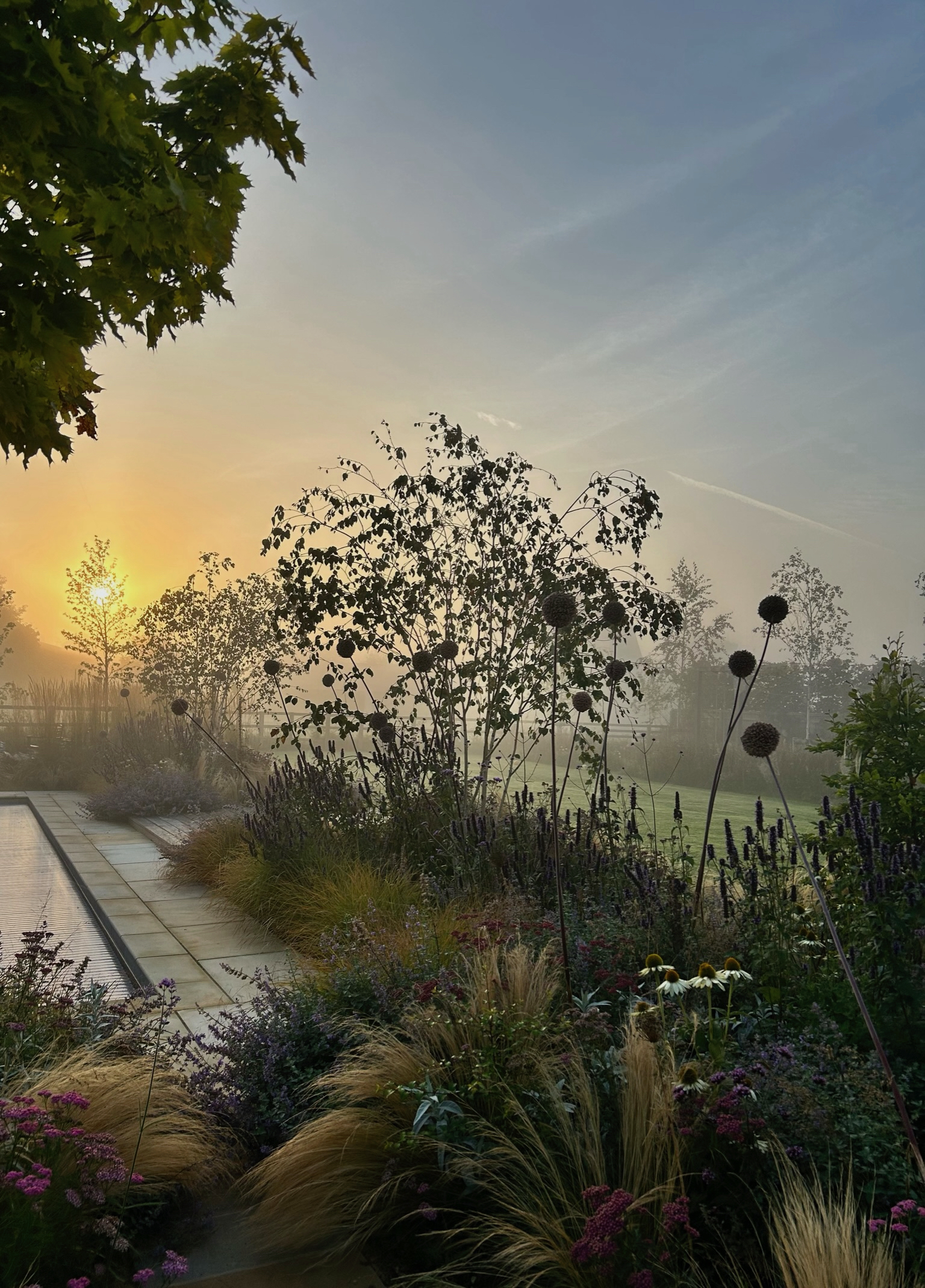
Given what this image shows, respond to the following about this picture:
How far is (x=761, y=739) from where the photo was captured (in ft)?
8.39

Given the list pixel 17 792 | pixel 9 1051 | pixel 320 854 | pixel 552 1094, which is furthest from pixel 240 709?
pixel 552 1094

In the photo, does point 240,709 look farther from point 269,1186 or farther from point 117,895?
point 269,1186

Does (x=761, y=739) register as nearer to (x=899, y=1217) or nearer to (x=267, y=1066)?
(x=899, y=1217)

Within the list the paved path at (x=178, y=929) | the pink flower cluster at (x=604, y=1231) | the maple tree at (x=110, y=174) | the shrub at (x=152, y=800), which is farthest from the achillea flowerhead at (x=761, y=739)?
the shrub at (x=152, y=800)

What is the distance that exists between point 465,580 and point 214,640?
28.6 ft

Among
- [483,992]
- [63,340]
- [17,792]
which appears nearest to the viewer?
[63,340]

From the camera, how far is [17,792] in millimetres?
12062

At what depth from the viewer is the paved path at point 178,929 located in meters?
4.16

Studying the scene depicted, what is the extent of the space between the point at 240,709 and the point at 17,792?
146 inches

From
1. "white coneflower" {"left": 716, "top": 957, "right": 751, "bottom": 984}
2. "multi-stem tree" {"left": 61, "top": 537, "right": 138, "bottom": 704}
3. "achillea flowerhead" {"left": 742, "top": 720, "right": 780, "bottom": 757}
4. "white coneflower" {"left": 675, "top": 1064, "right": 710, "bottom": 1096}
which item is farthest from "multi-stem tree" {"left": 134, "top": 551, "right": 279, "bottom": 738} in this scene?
"white coneflower" {"left": 675, "top": 1064, "right": 710, "bottom": 1096}

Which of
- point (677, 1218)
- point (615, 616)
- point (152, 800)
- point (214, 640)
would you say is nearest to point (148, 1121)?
point (677, 1218)

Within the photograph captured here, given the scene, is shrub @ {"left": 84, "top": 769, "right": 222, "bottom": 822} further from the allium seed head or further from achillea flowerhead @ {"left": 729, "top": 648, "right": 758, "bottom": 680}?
achillea flowerhead @ {"left": 729, "top": 648, "right": 758, "bottom": 680}

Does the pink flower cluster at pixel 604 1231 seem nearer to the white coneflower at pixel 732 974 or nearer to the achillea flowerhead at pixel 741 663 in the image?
the white coneflower at pixel 732 974

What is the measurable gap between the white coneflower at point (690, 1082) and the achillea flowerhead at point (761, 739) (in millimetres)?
885
